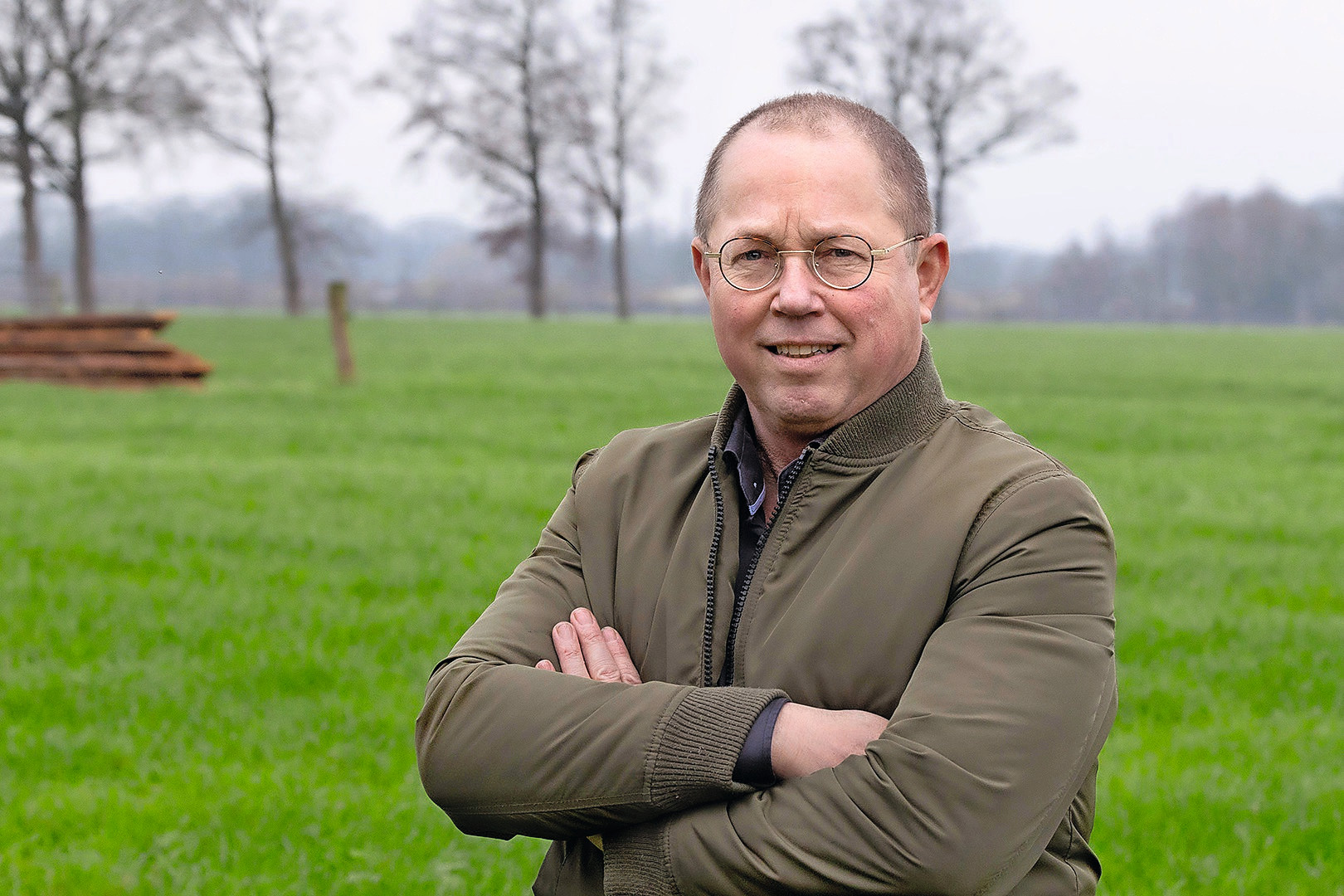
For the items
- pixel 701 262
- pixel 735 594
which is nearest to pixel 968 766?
pixel 735 594

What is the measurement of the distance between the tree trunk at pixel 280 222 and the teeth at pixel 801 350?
47.5 metres

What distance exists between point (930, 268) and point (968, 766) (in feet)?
3.28

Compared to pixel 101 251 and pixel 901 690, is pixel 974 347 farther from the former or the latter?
pixel 101 251

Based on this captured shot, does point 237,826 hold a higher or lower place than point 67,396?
lower

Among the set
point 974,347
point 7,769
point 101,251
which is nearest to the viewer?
point 7,769

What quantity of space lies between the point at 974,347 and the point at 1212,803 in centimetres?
2988

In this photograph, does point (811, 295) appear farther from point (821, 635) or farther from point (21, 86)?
point (21, 86)

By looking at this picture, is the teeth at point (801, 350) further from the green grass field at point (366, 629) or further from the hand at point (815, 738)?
the green grass field at point (366, 629)

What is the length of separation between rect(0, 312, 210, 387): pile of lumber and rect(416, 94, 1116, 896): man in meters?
17.4

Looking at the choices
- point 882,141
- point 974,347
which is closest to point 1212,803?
point 882,141

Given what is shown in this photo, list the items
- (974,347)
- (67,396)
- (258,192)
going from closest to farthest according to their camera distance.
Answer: (67,396), (974,347), (258,192)

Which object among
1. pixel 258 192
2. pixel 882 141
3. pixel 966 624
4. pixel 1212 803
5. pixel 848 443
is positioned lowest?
pixel 1212 803

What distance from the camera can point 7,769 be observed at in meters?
5.00

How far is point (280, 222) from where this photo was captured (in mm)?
48312
